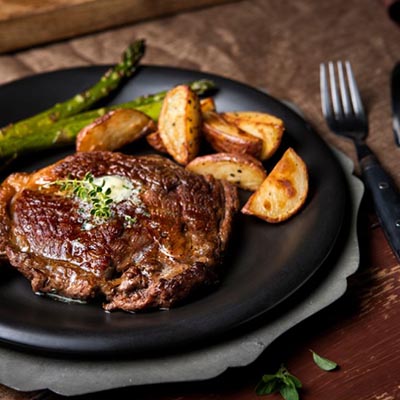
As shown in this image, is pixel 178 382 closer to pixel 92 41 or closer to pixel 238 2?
pixel 92 41

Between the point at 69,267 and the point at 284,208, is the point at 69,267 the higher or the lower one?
the higher one

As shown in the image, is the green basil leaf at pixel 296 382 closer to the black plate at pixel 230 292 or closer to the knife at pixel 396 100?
the black plate at pixel 230 292

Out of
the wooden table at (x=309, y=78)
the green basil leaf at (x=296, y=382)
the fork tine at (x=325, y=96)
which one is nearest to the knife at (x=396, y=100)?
→ the wooden table at (x=309, y=78)

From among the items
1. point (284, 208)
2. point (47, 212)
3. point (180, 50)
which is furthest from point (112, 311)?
point (180, 50)

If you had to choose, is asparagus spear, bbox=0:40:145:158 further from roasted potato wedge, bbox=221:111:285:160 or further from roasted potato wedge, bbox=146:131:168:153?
roasted potato wedge, bbox=221:111:285:160

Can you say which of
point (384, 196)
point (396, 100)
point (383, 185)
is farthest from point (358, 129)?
point (384, 196)

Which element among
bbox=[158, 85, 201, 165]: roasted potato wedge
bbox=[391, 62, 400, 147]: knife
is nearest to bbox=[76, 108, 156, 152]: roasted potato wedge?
bbox=[158, 85, 201, 165]: roasted potato wedge
